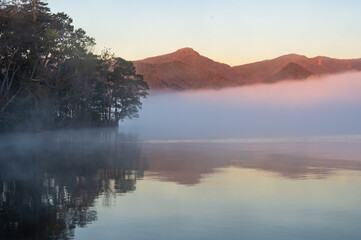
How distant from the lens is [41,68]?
196ft

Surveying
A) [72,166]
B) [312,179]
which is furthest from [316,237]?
[72,166]

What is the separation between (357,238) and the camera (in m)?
13.9

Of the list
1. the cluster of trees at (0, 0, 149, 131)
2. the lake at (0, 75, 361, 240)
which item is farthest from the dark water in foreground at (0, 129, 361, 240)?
the cluster of trees at (0, 0, 149, 131)

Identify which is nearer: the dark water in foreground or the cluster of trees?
the dark water in foreground

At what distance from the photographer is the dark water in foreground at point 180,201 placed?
48.8 feet

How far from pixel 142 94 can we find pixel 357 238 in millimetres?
94735

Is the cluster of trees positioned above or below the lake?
above

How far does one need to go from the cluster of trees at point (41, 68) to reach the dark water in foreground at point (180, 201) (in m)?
21.5

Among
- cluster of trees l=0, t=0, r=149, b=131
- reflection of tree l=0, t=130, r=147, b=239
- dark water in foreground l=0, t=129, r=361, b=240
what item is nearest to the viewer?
dark water in foreground l=0, t=129, r=361, b=240

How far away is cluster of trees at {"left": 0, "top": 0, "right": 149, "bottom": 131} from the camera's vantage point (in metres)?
52.3

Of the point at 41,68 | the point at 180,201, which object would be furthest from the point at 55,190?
the point at 41,68

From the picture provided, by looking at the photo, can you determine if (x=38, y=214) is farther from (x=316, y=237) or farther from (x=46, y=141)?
(x=46, y=141)

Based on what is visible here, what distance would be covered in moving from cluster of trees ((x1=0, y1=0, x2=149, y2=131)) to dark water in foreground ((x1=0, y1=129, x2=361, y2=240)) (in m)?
21.5

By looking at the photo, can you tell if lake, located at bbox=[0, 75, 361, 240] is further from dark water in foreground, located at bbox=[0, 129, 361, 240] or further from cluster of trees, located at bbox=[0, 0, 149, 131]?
cluster of trees, located at bbox=[0, 0, 149, 131]
